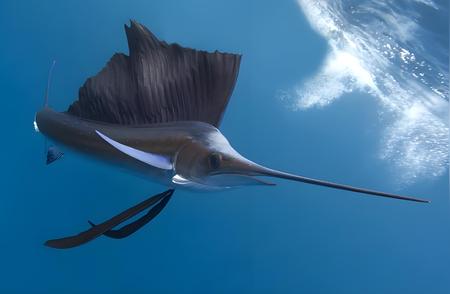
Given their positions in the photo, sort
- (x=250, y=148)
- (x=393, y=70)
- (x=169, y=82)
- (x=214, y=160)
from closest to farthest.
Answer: (x=214, y=160) < (x=169, y=82) < (x=250, y=148) < (x=393, y=70)

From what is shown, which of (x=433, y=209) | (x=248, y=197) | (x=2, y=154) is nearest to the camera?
(x=2, y=154)

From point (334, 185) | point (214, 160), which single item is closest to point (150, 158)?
point (214, 160)

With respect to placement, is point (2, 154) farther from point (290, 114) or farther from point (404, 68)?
point (404, 68)

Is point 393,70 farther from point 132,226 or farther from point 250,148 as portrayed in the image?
point 132,226

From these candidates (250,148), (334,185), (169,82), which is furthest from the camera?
(250,148)

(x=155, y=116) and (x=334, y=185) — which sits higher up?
(x=155, y=116)

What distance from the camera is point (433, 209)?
7.04m

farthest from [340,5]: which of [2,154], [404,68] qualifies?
[2,154]

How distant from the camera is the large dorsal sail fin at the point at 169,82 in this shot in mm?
1838

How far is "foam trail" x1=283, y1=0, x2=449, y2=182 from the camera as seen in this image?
4949 millimetres

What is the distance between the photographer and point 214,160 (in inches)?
60.4

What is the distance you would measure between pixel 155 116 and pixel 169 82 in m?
0.16

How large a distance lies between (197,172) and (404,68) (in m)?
5.17

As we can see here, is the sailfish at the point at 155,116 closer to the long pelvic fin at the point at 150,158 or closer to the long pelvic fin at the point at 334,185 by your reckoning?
the long pelvic fin at the point at 150,158
